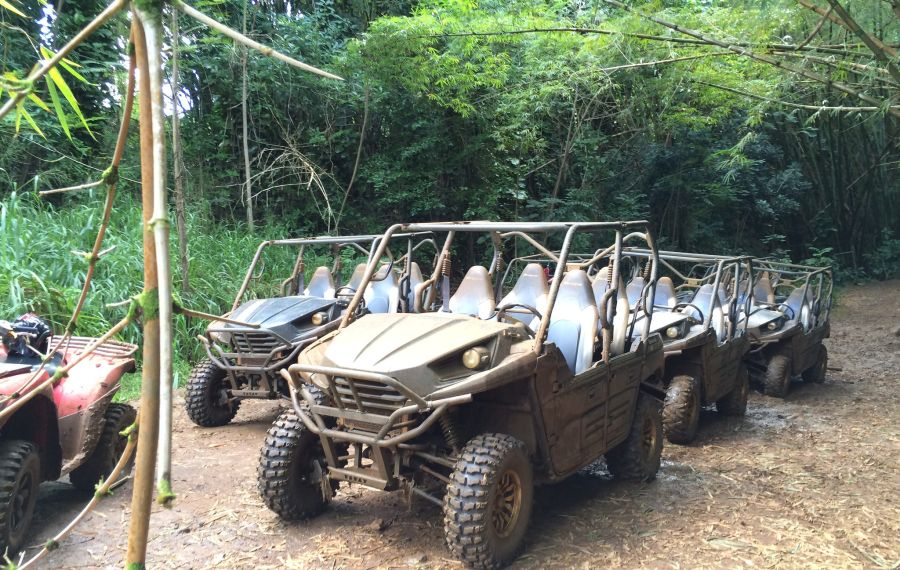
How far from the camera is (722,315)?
25.3 feet

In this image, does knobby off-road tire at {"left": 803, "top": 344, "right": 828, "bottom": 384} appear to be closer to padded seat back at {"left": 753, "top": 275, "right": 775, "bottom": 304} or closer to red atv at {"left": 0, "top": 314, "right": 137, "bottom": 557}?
padded seat back at {"left": 753, "top": 275, "right": 775, "bottom": 304}

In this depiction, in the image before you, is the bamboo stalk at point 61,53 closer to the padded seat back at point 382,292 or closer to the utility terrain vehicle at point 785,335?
the padded seat back at point 382,292

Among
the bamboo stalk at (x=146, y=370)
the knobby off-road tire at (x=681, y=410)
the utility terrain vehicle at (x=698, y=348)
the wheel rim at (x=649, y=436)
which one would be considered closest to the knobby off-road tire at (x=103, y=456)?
the wheel rim at (x=649, y=436)

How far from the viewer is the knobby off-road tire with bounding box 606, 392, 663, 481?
5219mm

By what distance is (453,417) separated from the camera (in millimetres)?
4039

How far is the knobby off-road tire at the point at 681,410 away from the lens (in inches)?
251

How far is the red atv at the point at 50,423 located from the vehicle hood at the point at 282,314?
1676 millimetres

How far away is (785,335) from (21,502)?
7888mm

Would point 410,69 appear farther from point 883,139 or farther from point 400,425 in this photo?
point 883,139

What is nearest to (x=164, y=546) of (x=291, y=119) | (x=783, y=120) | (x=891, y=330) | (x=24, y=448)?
(x=24, y=448)

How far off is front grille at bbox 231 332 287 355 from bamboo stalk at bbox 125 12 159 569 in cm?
589

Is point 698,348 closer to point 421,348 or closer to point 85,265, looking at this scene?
point 421,348

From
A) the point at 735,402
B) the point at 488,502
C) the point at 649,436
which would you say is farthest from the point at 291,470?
the point at 735,402

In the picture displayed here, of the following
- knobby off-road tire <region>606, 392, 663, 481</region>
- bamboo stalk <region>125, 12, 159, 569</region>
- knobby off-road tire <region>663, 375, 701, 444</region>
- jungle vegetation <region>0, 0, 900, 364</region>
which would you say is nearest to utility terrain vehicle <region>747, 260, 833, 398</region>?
knobby off-road tire <region>663, 375, 701, 444</region>
